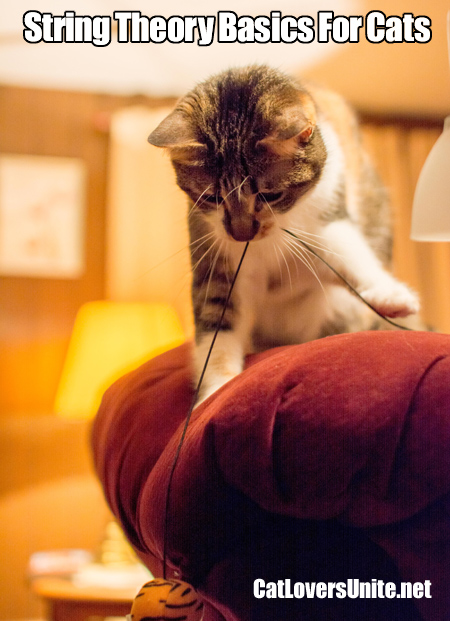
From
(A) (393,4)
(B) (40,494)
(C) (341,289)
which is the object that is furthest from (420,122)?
(B) (40,494)

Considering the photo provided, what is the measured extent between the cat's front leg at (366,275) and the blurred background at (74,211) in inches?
54.5

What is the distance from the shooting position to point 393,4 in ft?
5.66

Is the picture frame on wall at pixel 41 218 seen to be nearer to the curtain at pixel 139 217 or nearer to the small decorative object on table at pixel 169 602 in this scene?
the curtain at pixel 139 217

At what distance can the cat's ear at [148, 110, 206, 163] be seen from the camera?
2.30ft

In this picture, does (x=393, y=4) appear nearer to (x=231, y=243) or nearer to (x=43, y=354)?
(x=231, y=243)

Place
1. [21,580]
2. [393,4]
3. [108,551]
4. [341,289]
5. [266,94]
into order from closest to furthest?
[266,94], [341,289], [108,551], [393,4], [21,580]

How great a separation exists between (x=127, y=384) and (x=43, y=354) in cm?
165

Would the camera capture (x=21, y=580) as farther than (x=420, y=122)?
No

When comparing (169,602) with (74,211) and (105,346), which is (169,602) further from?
(74,211)

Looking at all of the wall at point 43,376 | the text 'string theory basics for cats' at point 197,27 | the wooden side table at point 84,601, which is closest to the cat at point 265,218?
the text 'string theory basics for cats' at point 197,27

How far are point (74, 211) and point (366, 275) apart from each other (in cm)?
186

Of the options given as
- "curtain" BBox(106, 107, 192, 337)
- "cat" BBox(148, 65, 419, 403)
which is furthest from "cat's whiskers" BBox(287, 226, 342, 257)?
"curtain" BBox(106, 107, 192, 337)

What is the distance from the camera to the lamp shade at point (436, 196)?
2.25 feet

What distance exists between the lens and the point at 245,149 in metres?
0.71
